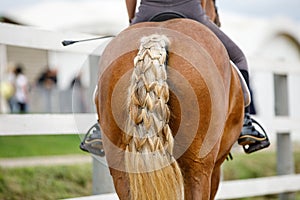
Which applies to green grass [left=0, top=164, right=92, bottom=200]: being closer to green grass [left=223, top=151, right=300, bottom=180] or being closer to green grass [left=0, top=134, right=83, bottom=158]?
green grass [left=0, top=134, right=83, bottom=158]

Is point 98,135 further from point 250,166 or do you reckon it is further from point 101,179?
point 250,166

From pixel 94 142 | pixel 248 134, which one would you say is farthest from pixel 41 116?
pixel 248 134

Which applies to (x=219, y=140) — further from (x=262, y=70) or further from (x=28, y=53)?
(x=28, y=53)

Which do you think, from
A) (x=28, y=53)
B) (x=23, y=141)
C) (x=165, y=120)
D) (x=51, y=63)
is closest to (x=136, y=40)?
(x=165, y=120)

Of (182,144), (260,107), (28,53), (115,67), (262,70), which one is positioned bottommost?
(28,53)

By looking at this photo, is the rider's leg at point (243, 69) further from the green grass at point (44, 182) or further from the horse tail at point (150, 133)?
the green grass at point (44, 182)

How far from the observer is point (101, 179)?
620 centimetres

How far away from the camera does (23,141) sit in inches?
481

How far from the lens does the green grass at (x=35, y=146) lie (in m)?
10.7

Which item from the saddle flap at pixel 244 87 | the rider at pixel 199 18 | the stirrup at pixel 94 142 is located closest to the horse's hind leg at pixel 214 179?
the rider at pixel 199 18

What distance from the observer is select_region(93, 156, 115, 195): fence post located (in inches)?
243

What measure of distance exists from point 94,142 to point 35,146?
7.69 meters

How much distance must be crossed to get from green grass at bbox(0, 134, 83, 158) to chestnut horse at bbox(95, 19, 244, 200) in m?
6.12

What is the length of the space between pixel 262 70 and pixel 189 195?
14.1 ft
